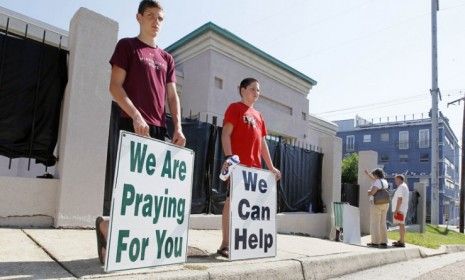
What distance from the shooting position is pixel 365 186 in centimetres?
1180

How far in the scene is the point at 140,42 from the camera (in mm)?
3350

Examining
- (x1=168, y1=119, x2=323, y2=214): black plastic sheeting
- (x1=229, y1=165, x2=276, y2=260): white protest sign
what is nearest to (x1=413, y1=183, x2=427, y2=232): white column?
(x1=168, y1=119, x2=323, y2=214): black plastic sheeting

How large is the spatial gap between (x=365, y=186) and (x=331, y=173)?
226 cm

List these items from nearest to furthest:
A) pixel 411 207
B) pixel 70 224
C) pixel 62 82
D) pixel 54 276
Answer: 1. pixel 54 276
2. pixel 70 224
3. pixel 62 82
4. pixel 411 207

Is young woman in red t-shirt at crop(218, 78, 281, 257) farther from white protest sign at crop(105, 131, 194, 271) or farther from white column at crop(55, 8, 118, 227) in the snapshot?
white column at crop(55, 8, 118, 227)

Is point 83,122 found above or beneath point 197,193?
above

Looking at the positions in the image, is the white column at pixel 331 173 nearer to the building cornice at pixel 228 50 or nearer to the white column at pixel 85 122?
the building cornice at pixel 228 50

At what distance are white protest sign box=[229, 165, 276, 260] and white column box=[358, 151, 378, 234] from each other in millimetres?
8015

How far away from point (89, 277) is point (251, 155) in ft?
6.99

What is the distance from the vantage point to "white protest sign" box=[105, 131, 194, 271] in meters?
2.75

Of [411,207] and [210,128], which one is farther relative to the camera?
[411,207]

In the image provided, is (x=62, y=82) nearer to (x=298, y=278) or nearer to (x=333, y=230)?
(x=298, y=278)

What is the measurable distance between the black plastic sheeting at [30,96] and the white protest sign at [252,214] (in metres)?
2.50

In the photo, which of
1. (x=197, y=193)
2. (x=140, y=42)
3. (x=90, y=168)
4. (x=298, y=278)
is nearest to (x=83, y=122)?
(x=90, y=168)
